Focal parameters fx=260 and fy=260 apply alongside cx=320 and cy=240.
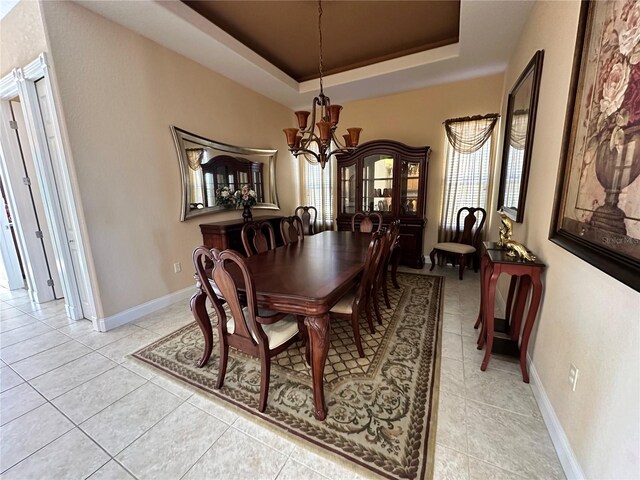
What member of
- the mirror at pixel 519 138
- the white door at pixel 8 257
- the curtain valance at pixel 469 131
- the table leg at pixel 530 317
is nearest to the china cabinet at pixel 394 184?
the curtain valance at pixel 469 131

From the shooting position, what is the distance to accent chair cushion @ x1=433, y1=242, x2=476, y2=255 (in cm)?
376

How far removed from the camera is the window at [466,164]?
3.87 meters

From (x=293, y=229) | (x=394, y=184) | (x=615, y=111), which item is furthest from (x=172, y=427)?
(x=394, y=184)

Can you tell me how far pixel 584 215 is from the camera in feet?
4.10

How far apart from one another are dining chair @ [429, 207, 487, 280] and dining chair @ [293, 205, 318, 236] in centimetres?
217

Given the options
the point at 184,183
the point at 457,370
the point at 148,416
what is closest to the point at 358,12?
the point at 184,183

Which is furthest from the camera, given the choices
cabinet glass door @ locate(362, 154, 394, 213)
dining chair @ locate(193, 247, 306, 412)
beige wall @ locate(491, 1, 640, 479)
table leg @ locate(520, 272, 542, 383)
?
cabinet glass door @ locate(362, 154, 394, 213)

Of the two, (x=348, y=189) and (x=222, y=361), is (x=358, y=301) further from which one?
(x=348, y=189)

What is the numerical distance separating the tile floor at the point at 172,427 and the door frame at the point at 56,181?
1.99ft

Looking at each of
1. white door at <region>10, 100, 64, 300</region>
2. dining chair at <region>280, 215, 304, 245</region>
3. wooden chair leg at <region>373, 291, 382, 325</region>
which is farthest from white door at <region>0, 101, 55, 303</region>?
wooden chair leg at <region>373, 291, 382, 325</region>

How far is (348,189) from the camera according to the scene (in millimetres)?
4672

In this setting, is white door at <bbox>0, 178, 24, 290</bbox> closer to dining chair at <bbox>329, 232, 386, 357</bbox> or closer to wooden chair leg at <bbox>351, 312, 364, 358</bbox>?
dining chair at <bbox>329, 232, 386, 357</bbox>

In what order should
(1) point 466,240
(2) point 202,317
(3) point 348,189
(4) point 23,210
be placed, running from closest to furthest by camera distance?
(2) point 202,317 < (4) point 23,210 < (1) point 466,240 < (3) point 348,189

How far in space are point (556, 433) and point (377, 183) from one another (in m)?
3.64
